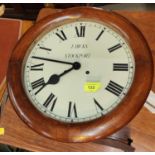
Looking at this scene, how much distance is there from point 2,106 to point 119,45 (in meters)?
0.44

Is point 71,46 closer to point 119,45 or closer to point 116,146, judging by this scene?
point 119,45

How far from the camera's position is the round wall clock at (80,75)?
2.33 ft

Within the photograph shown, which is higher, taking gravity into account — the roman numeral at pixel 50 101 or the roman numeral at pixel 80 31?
the roman numeral at pixel 80 31

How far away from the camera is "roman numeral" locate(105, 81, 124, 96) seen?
0.74 metres

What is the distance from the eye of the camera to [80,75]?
792mm

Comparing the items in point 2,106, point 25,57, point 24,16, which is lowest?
point 2,106

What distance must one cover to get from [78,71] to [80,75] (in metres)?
0.01

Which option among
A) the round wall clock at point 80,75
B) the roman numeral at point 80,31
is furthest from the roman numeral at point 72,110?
the roman numeral at point 80,31

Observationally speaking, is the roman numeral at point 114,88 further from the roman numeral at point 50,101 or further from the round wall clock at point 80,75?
the roman numeral at point 50,101

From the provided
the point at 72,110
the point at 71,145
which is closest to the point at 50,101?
the point at 72,110

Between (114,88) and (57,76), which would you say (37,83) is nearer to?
(57,76)

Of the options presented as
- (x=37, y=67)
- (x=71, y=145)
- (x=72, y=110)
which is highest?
(x=37, y=67)

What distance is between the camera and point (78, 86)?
772 mm

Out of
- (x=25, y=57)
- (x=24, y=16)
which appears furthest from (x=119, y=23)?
(x=24, y=16)
